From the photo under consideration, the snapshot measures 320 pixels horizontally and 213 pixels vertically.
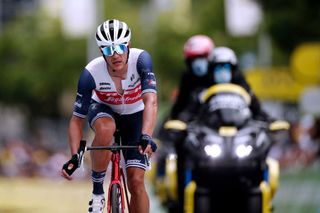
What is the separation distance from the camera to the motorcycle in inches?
512

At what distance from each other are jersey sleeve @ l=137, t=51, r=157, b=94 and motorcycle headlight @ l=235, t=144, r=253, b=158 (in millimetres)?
2504

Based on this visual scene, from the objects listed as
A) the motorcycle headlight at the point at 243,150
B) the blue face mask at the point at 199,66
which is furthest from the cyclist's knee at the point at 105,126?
the blue face mask at the point at 199,66

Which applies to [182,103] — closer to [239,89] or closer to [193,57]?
[193,57]

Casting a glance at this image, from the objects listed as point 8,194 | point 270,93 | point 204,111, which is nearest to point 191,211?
point 204,111

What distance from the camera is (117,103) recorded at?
10.9m

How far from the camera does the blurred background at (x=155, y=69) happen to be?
27.2 meters

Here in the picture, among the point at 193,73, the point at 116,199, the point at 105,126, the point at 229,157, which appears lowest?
the point at 116,199

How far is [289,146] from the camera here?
3953cm

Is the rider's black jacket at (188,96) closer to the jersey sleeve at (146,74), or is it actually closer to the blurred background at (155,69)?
the blurred background at (155,69)

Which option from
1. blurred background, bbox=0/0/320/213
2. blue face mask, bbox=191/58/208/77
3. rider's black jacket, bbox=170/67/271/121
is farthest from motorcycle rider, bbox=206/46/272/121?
blurred background, bbox=0/0/320/213

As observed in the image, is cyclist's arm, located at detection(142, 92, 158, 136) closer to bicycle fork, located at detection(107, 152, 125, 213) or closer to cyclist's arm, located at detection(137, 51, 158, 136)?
cyclist's arm, located at detection(137, 51, 158, 136)

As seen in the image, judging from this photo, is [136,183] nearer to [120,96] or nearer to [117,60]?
[120,96]

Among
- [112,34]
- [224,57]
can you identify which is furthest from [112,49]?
[224,57]

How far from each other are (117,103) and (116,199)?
3.02 feet
